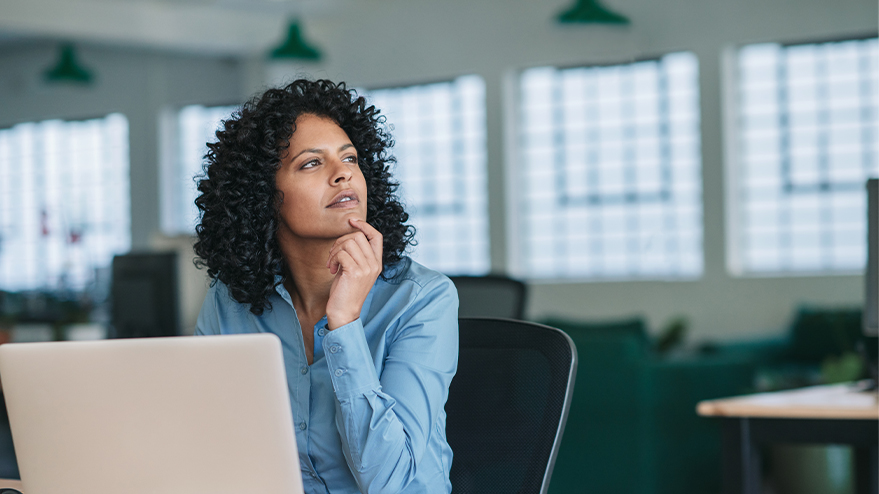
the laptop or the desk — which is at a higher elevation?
the laptop

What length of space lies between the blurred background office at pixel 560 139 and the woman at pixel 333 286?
3.75m

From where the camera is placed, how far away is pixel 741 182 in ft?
21.0

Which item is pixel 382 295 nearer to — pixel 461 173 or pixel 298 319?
pixel 298 319

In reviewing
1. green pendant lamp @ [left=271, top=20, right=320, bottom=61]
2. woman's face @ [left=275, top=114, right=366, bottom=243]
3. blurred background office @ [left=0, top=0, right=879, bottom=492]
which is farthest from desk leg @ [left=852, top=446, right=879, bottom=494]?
green pendant lamp @ [left=271, top=20, right=320, bottom=61]

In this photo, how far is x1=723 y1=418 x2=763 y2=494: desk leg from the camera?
7.37 ft

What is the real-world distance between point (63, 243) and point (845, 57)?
6.52 m

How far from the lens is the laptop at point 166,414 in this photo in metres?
0.89

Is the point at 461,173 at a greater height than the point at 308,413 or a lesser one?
greater

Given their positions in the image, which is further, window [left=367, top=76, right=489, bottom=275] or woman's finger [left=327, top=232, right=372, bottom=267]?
window [left=367, top=76, right=489, bottom=275]

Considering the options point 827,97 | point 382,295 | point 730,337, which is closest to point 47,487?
point 382,295

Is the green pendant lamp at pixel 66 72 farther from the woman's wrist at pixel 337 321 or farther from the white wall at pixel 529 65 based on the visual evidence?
the woman's wrist at pixel 337 321

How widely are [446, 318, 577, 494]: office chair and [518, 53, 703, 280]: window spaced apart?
5266 millimetres

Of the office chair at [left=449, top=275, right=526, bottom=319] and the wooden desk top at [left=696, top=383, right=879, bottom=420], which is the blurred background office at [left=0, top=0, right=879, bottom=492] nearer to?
the wooden desk top at [left=696, top=383, right=879, bottom=420]

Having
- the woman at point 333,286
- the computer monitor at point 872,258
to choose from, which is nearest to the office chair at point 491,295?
the woman at point 333,286
